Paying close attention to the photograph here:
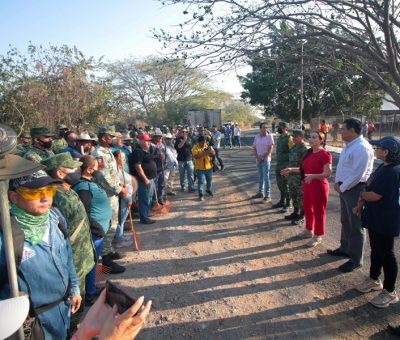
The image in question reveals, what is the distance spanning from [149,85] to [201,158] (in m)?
35.3

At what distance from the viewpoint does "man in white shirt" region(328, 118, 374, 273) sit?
13.2 feet

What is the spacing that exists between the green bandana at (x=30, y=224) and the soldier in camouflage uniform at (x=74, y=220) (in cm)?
71

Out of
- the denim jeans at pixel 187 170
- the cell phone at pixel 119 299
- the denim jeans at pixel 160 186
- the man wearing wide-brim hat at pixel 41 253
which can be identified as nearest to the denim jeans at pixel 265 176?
the denim jeans at pixel 187 170

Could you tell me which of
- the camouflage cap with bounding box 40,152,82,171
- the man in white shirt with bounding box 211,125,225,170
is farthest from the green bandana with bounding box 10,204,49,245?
the man in white shirt with bounding box 211,125,225,170

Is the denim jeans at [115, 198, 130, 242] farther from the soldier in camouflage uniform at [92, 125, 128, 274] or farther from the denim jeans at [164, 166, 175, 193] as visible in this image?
the denim jeans at [164, 166, 175, 193]

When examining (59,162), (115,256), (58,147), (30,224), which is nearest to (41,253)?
(30,224)

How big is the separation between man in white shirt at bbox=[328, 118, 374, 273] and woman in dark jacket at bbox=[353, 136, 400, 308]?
55cm

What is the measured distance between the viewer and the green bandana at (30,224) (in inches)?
79.5

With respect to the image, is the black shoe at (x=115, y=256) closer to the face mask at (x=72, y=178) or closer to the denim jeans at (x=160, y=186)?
the face mask at (x=72, y=178)

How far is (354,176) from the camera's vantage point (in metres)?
4.05

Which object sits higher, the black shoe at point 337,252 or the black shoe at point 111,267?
the black shoe at point 337,252

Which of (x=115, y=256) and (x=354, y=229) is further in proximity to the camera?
(x=115, y=256)

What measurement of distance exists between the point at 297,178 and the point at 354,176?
6.46ft

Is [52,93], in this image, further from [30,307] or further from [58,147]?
[30,307]
